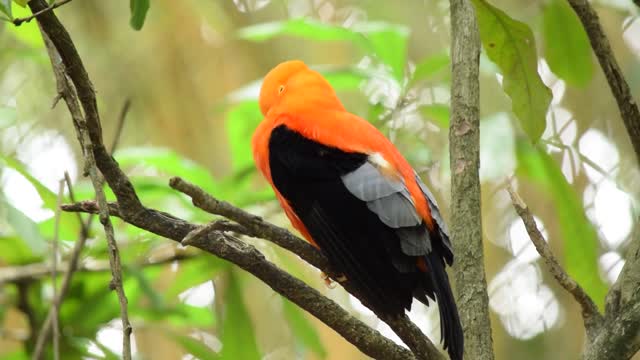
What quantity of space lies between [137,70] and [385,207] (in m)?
2.80

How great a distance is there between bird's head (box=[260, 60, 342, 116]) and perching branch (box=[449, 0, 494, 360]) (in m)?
0.64

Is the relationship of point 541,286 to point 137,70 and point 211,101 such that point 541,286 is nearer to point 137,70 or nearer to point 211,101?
point 211,101

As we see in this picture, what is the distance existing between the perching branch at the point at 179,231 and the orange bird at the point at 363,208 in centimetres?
11

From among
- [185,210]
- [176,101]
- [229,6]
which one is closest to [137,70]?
[176,101]

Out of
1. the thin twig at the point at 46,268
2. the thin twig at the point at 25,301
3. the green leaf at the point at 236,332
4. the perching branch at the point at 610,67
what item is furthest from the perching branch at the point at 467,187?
the thin twig at the point at 25,301

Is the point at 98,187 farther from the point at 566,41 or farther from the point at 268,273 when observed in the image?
the point at 566,41

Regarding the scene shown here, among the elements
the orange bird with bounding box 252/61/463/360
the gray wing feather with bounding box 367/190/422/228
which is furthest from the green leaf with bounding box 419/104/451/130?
the gray wing feather with bounding box 367/190/422/228

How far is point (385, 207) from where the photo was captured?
2.08 metres

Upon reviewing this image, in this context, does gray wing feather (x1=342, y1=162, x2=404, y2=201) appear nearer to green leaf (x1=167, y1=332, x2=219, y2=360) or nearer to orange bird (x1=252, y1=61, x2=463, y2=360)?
orange bird (x1=252, y1=61, x2=463, y2=360)

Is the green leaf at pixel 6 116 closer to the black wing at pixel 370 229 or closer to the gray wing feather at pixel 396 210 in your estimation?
the black wing at pixel 370 229

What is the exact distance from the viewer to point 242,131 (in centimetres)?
342

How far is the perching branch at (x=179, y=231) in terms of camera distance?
1.52m

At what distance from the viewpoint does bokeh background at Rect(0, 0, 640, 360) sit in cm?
305

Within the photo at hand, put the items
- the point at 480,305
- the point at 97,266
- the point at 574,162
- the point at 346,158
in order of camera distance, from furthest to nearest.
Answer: the point at 574,162 < the point at 97,266 < the point at 346,158 < the point at 480,305
